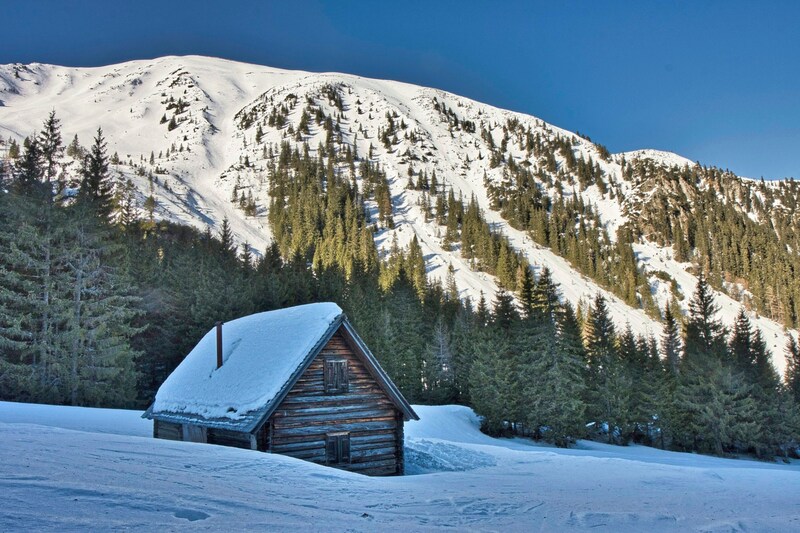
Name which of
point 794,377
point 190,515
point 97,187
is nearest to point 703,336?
point 794,377

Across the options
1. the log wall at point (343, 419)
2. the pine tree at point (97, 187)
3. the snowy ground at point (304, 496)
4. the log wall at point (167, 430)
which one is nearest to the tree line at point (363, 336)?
Result: the pine tree at point (97, 187)

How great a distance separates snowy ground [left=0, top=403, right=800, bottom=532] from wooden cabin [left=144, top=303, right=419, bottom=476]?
552 centimetres

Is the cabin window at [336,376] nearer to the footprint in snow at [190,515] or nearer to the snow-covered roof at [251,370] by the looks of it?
the snow-covered roof at [251,370]

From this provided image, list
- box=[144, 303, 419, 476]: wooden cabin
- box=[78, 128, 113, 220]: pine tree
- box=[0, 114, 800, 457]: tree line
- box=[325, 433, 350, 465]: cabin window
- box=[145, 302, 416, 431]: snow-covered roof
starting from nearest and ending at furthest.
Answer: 1. box=[145, 302, 416, 431]: snow-covered roof
2. box=[144, 303, 419, 476]: wooden cabin
3. box=[325, 433, 350, 465]: cabin window
4. box=[0, 114, 800, 457]: tree line
5. box=[78, 128, 113, 220]: pine tree

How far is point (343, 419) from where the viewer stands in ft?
64.2

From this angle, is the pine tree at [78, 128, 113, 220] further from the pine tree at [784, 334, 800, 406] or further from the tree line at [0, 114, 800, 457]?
the pine tree at [784, 334, 800, 406]

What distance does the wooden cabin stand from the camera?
58.0ft

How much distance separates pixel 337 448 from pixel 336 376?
9.01 feet

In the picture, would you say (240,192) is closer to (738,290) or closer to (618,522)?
(738,290)

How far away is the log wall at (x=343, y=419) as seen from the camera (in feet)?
59.9

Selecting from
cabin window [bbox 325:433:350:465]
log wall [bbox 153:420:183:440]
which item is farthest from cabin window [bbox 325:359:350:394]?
log wall [bbox 153:420:183:440]

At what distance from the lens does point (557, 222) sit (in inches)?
5689

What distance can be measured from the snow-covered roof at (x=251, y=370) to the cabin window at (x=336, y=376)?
37.9 inches

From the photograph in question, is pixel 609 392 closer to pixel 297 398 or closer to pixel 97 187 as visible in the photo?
pixel 297 398
